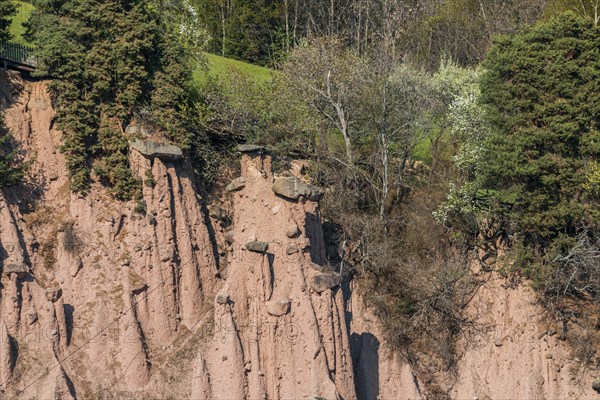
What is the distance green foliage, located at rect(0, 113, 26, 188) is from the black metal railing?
2.98 m

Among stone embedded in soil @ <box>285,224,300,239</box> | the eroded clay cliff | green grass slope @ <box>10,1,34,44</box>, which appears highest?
green grass slope @ <box>10,1,34,44</box>

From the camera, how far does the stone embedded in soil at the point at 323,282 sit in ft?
99.6

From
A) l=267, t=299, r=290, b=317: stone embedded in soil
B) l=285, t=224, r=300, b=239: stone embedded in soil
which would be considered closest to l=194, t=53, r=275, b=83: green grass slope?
l=285, t=224, r=300, b=239: stone embedded in soil

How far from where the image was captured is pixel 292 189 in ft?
102

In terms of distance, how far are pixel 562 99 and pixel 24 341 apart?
679 inches

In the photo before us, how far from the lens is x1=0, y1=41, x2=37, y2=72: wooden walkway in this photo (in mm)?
A: 34344

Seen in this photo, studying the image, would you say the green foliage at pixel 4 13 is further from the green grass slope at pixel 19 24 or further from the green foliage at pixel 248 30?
the green foliage at pixel 248 30

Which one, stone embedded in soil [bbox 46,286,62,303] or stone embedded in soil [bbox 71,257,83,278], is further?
stone embedded in soil [bbox 71,257,83,278]

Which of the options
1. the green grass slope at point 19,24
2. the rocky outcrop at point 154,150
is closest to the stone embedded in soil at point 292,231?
the rocky outcrop at point 154,150

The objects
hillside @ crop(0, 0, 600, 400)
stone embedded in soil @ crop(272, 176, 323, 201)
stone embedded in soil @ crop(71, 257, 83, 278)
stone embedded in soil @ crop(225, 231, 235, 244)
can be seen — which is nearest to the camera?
hillside @ crop(0, 0, 600, 400)

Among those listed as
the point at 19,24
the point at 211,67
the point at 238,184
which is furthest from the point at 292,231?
the point at 19,24

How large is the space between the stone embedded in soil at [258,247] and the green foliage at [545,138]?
321 inches

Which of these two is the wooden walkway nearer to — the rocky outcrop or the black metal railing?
the black metal railing

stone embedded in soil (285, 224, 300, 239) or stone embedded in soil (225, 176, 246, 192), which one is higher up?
stone embedded in soil (225, 176, 246, 192)
